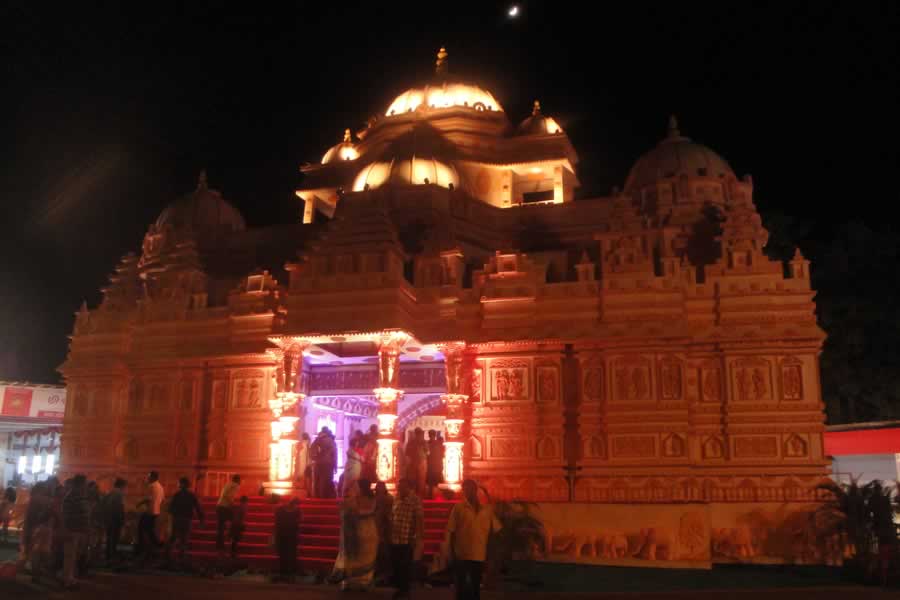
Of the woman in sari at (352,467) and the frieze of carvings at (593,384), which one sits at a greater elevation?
the frieze of carvings at (593,384)

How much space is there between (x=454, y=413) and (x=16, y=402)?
93.5 feet

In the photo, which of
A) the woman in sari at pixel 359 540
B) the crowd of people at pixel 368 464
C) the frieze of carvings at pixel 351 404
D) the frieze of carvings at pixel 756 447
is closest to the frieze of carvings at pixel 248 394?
the frieze of carvings at pixel 351 404

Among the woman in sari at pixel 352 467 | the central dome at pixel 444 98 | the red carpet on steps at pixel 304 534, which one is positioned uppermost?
the central dome at pixel 444 98

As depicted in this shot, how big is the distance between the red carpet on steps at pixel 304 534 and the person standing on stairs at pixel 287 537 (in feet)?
2.40

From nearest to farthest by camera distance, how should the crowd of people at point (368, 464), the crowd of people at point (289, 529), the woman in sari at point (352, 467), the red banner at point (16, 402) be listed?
the crowd of people at point (289, 529), the woman in sari at point (352, 467), the crowd of people at point (368, 464), the red banner at point (16, 402)

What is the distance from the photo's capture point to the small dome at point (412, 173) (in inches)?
976

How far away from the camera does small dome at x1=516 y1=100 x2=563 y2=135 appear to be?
98.1 ft

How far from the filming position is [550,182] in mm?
29781

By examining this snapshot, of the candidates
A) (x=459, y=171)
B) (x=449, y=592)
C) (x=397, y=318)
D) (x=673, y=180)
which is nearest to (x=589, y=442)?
(x=397, y=318)

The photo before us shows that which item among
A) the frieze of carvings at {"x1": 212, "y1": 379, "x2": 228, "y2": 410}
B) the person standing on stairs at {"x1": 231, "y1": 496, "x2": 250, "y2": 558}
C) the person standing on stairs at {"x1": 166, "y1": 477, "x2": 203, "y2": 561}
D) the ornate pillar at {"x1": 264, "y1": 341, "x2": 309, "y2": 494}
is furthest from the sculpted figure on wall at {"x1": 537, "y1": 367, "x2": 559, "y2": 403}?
the frieze of carvings at {"x1": 212, "y1": 379, "x2": 228, "y2": 410}

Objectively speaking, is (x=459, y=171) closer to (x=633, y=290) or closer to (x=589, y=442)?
(x=633, y=290)

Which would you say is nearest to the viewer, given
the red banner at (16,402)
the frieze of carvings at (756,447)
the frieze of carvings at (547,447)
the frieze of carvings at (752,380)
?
the frieze of carvings at (756,447)

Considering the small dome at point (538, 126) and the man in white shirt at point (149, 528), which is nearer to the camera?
the man in white shirt at point (149, 528)

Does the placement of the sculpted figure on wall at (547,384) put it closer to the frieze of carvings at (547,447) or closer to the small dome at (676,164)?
the frieze of carvings at (547,447)
